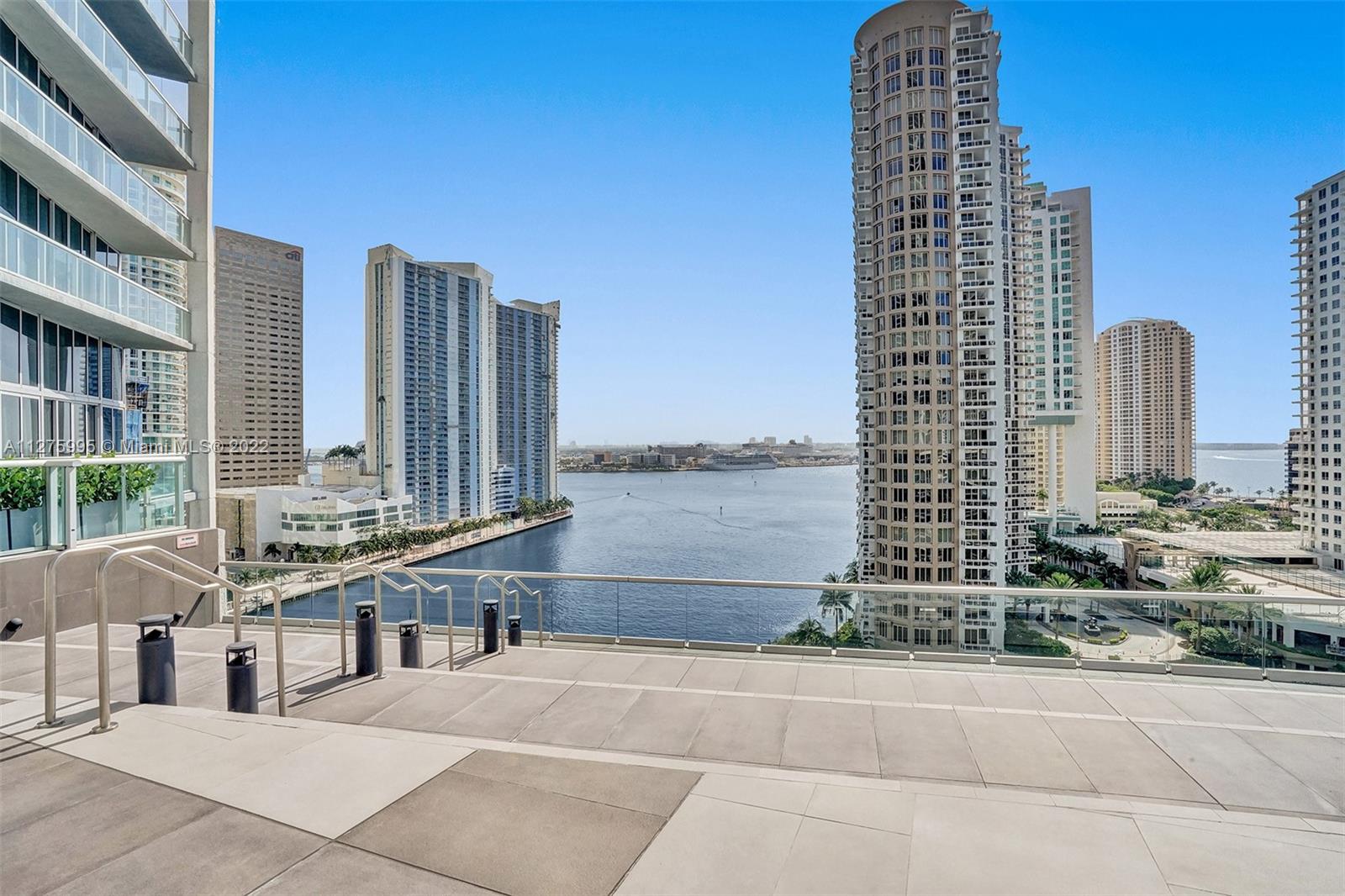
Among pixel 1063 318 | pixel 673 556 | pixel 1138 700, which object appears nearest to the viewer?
pixel 1138 700

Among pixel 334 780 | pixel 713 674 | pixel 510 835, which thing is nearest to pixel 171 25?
pixel 334 780

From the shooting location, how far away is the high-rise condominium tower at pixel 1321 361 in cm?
6016

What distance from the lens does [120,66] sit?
11.6m

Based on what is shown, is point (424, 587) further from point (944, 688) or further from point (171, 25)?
point (171, 25)

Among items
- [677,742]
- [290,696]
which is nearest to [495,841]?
[677,742]

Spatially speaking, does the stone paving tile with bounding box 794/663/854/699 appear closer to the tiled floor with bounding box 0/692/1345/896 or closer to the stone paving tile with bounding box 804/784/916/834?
the tiled floor with bounding box 0/692/1345/896

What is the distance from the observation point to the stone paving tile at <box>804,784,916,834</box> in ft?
10.7

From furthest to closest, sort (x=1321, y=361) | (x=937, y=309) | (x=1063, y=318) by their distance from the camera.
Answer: (x=1063, y=318) → (x=1321, y=361) → (x=937, y=309)

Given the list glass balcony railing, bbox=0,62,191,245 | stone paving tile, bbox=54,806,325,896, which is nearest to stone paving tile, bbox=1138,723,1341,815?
stone paving tile, bbox=54,806,325,896

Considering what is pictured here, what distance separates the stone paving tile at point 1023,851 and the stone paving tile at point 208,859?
2.82 meters

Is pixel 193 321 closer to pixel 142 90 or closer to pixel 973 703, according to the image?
pixel 142 90

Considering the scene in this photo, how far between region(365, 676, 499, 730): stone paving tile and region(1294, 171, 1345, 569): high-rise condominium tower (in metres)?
82.2

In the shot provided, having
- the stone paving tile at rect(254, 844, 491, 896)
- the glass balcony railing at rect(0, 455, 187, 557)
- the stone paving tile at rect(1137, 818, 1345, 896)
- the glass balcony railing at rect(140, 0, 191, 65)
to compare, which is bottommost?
the stone paving tile at rect(1137, 818, 1345, 896)

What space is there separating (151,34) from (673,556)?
2588 inches
